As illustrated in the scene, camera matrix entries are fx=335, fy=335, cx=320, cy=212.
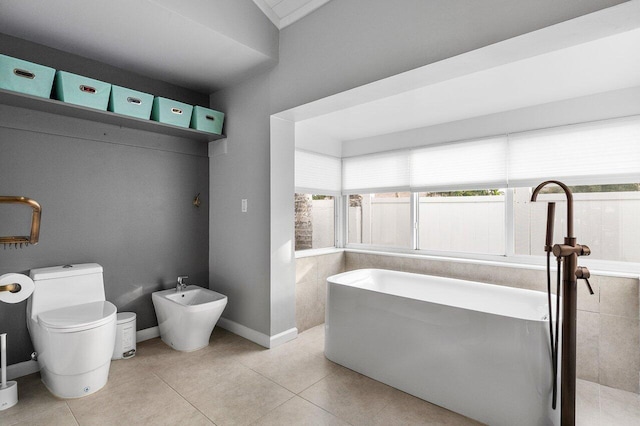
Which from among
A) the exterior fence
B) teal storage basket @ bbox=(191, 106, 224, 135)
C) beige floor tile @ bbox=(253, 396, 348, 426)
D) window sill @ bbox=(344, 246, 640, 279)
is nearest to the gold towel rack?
teal storage basket @ bbox=(191, 106, 224, 135)

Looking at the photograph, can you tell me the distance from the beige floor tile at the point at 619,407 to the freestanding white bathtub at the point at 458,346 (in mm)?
551

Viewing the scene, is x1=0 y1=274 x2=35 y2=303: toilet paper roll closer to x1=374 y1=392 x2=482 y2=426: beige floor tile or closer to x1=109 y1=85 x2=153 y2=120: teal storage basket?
x1=109 y1=85 x2=153 y2=120: teal storage basket

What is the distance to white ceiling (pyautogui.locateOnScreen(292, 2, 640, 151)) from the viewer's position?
160 cm

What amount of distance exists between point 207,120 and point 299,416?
8.42ft

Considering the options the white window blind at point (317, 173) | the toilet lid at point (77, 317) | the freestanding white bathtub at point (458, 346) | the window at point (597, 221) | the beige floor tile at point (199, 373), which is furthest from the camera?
the white window blind at point (317, 173)

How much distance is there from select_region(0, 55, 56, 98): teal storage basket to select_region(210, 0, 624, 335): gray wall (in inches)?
56.2

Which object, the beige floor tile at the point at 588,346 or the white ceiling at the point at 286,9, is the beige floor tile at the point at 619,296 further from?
the white ceiling at the point at 286,9

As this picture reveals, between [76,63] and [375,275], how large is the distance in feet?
10.3

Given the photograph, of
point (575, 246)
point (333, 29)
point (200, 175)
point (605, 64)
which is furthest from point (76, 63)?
point (605, 64)

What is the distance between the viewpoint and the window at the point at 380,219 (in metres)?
3.96

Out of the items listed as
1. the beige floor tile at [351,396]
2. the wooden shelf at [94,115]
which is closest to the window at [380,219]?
the beige floor tile at [351,396]

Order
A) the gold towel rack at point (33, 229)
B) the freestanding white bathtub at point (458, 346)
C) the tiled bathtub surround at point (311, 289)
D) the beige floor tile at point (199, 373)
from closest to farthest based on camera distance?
the freestanding white bathtub at point (458, 346)
the gold towel rack at point (33, 229)
the beige floor tile at point (199, 373)
the tiled bathtub surround at point (311, 289)

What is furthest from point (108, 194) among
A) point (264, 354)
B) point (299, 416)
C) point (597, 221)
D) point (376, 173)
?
point (597, 221)

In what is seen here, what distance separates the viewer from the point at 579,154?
9.07 ft
